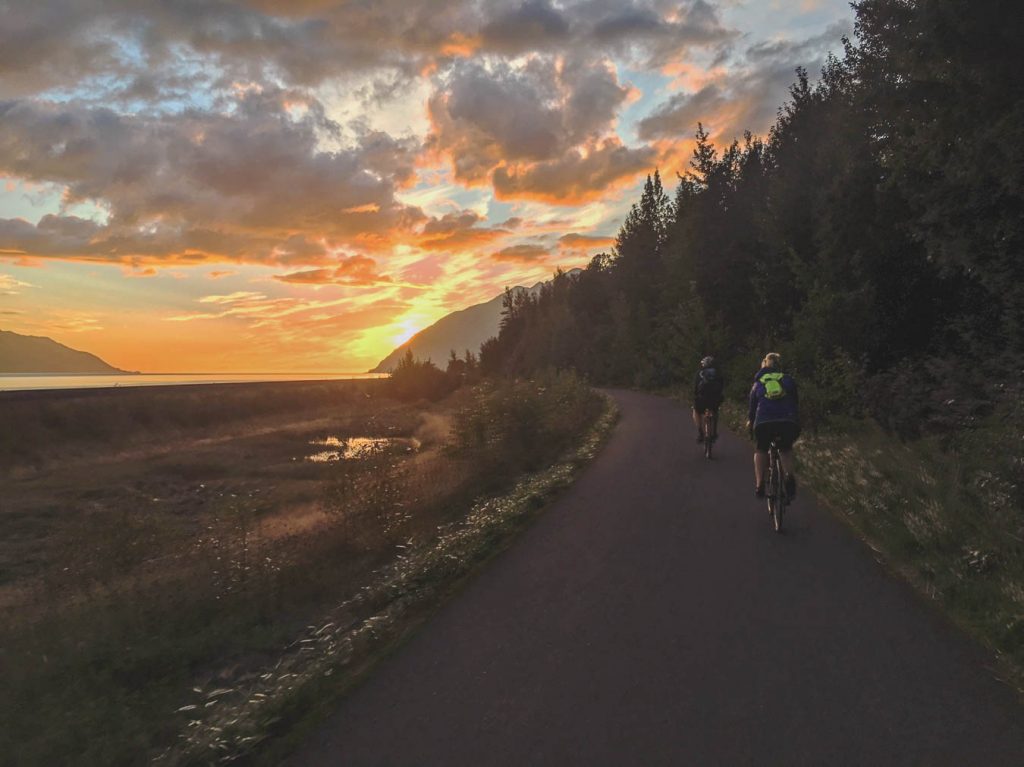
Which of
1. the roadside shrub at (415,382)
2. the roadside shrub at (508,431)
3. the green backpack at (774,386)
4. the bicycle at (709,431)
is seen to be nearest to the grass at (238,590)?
the roadside shrub at (508,431)

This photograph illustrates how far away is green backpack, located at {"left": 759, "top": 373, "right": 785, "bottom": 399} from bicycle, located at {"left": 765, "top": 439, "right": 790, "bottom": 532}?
60 cm

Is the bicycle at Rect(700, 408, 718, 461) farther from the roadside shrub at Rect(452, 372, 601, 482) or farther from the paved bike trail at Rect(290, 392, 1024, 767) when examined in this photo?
the paved bike trail at Rect(290, 392, 1024, 767)

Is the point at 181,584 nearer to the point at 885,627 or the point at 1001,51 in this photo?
the point at 885,627

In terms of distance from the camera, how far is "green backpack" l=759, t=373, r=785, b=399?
28.1 ft

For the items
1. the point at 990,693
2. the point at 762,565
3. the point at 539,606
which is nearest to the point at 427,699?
the point at 539,606

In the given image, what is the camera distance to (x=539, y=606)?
6.08 meters

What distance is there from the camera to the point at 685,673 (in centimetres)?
449

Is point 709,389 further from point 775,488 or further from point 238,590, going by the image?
point 238,590

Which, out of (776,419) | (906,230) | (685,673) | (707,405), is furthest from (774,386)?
(906,230)

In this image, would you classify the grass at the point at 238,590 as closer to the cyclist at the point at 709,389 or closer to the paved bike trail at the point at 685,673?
the paved bike trail at the point at 685,673

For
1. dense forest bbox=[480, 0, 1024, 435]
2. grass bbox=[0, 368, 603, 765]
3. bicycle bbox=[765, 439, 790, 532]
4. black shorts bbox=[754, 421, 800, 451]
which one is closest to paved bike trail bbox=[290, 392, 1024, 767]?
bicycle bbox=[765, 439, 790, 532]

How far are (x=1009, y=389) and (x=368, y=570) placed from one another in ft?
27.7

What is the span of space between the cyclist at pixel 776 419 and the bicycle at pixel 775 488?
0.17ft

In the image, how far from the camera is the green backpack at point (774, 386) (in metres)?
8.58
